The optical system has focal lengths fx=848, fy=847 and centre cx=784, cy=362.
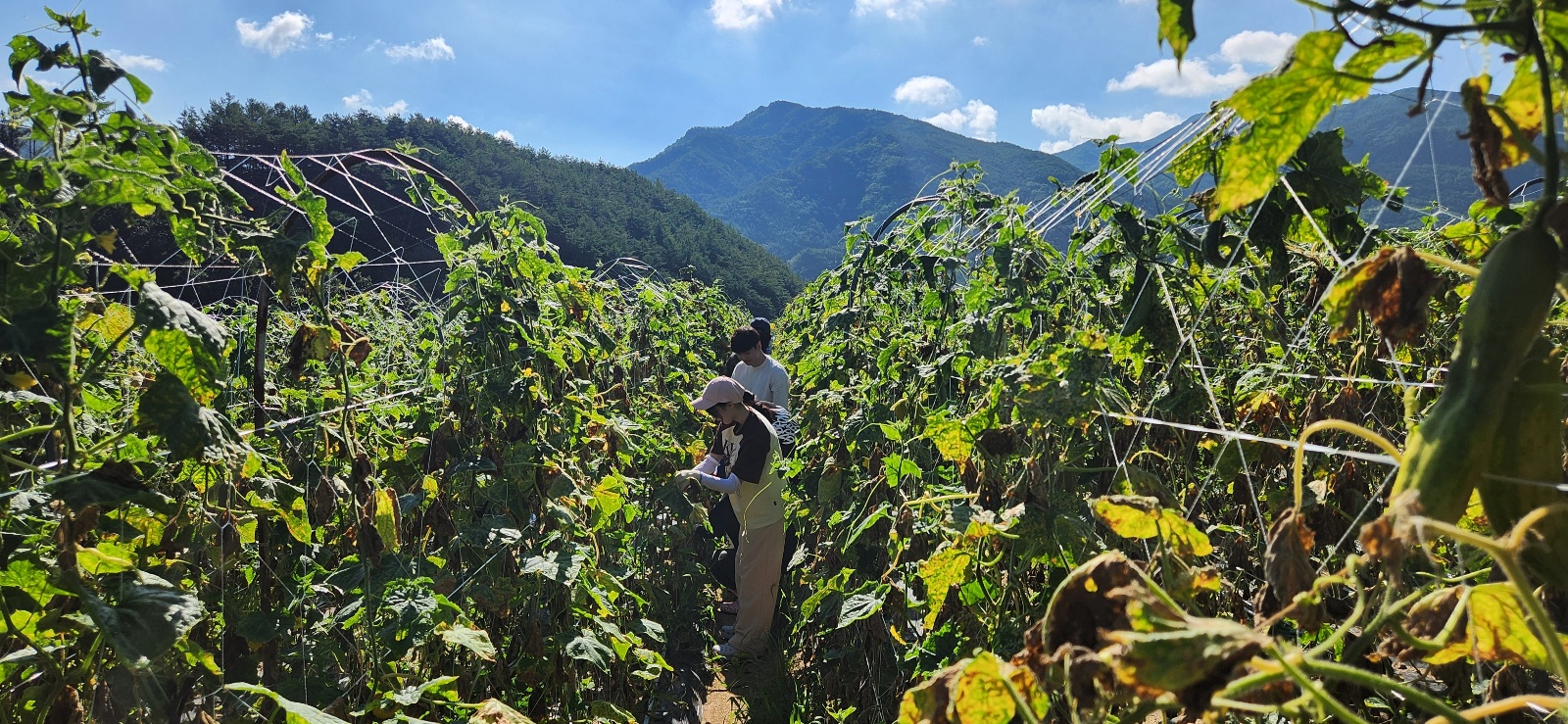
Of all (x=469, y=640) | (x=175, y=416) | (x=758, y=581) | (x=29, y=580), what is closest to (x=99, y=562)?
(x=29, y=580)

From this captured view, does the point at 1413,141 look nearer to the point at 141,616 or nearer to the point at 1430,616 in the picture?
the point at 1430,616

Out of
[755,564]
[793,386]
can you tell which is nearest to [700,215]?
[793,386]

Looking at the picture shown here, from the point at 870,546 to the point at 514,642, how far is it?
1373 millimetres

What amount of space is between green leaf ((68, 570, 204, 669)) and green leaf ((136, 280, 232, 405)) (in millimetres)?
315

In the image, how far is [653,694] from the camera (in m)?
3.65

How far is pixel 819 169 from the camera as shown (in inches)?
4186

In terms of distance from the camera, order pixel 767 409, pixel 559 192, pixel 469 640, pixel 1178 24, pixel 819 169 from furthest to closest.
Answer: pixel 819 169, pixel 559 192, pixel 767 409, pixel 469 640, pixel 1178 24

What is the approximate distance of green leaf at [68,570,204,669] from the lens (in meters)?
1.18

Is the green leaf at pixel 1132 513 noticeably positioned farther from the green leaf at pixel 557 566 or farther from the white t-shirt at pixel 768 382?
the white t-shirt at pixel 768 382

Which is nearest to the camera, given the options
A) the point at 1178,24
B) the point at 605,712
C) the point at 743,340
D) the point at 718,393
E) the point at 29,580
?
the point at 1178,24

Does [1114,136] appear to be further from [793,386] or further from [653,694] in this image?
[793,386]

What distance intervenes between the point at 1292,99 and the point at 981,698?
51 cm

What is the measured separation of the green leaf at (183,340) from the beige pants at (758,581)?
10.9 feet

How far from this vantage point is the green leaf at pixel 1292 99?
23.0 inches
